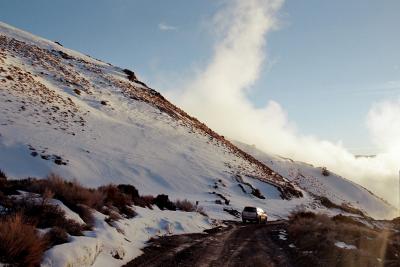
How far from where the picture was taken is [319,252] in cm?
1488

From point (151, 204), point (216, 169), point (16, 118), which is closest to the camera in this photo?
point (151, 204)

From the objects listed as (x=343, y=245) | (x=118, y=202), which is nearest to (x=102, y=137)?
(x=118, y=202)

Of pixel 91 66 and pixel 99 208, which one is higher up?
pixel 91 66

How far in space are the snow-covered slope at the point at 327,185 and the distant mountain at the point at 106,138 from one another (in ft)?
11.1

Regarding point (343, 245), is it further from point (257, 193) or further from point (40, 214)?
point (257, 193)

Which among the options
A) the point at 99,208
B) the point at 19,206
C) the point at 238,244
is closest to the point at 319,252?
the point at 238,244

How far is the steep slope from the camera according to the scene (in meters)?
35.3

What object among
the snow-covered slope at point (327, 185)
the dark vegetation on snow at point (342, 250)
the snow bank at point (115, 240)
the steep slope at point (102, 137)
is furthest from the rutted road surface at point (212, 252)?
the snow-covered slope at point (327, 185)

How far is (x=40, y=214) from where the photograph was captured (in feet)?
35.7

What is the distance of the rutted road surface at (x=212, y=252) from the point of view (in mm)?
12133

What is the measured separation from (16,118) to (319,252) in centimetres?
3230

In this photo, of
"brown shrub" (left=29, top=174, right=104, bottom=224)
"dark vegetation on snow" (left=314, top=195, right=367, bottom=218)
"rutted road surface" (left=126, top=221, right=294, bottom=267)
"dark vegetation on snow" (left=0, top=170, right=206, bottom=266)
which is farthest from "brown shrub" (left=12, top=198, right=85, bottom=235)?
"dark vegetation on snow" (left=314, top=195, right=367, bottom=218)

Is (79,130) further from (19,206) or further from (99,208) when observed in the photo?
(19,206)

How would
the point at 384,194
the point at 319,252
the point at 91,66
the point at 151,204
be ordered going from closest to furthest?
1. the point at 319,252
2. the point at 151,204
3. the point at 91,66
4. the point at 384,194
